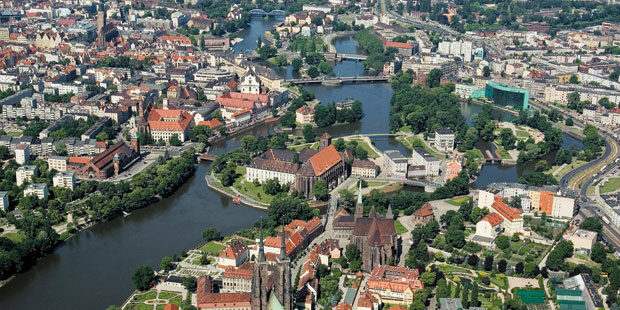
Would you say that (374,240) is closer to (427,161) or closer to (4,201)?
(427,161)

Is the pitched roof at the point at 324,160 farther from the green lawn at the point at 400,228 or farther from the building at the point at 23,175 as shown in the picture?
the building at the point at 23,175

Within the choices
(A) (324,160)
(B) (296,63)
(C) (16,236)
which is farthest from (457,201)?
(B) (296,63)

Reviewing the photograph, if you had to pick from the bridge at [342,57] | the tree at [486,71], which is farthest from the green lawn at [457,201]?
the bridge at [342,57]

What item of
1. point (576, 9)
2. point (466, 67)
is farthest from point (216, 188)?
point (576, 9)

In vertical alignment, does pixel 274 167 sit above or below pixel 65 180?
above

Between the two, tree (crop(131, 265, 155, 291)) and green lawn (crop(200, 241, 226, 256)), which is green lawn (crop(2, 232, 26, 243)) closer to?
tree (crop(131, 265, 155, 291))

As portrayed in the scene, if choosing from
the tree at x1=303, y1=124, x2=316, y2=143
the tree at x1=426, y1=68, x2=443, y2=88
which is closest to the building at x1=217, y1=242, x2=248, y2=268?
the tree at x1=303, y1=124, x2=316, y2=143

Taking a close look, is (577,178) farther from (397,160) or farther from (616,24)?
(616,24)
